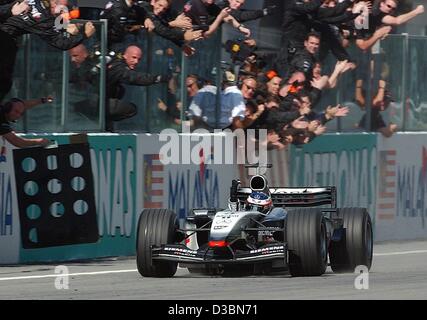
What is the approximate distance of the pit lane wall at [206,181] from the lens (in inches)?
701

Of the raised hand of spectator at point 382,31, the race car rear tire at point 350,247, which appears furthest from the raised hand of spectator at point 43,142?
the raised hand of spectator at point 382,31

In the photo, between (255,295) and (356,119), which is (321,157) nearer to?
(356,119)

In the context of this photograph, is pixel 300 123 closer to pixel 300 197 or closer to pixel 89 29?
pixel 89 29

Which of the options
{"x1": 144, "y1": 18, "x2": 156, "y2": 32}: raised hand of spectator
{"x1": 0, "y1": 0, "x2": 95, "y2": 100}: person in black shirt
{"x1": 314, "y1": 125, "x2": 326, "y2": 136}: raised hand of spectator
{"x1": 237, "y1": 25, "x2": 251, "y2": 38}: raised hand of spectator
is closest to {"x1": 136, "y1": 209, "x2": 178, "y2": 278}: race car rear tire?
{"x1": 0, "y1": 0, "x2": 95, "y2": 100}: person in black shirt

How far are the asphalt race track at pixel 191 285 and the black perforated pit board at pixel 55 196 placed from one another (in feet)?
1.77

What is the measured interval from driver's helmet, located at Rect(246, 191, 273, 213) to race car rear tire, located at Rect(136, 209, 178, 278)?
34.3 inches

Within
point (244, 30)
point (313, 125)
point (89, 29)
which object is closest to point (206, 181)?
point (244, 30)

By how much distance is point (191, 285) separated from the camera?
14.5 meters

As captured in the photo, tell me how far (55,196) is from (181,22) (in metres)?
3.15

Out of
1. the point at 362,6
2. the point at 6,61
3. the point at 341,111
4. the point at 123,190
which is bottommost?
the point at 123,190

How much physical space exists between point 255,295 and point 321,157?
896 centimetres

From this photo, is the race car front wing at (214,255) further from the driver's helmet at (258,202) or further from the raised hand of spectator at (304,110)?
the raised hand of spectator at (304,110)

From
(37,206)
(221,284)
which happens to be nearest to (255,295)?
(221,284)

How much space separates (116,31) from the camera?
1858 cm
